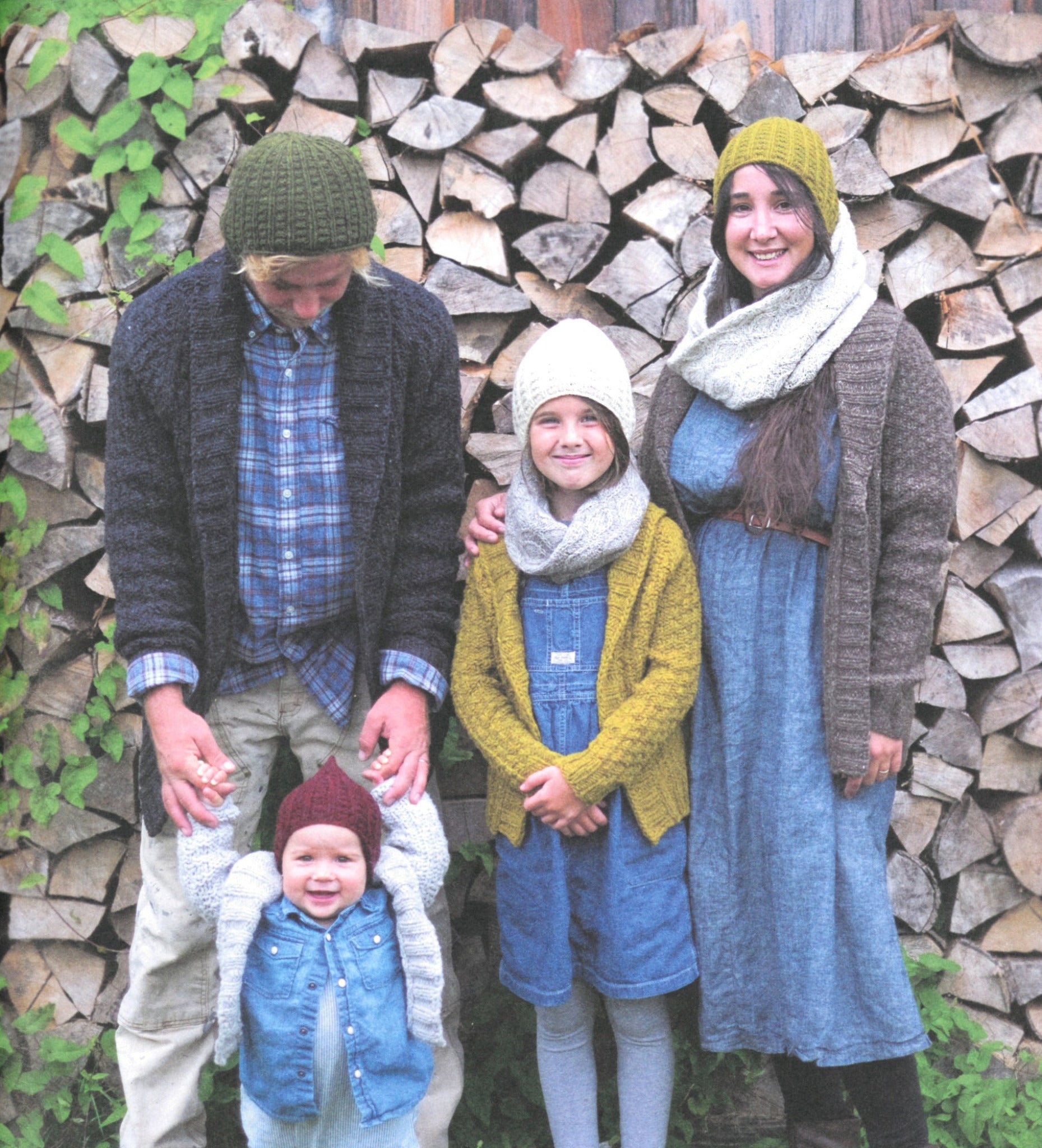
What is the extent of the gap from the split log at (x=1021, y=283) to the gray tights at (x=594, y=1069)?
1714 mm

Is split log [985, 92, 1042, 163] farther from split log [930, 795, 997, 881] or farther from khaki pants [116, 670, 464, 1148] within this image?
khaki pants [116, 670, 464, 1148]

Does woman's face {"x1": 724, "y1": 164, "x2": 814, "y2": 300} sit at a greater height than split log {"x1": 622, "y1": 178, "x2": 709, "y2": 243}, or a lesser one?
lesser

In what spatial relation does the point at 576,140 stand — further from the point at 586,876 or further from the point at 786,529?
the point at 586,876

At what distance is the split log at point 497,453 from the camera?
2.75 m

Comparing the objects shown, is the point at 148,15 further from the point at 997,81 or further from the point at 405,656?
the point at 997,81

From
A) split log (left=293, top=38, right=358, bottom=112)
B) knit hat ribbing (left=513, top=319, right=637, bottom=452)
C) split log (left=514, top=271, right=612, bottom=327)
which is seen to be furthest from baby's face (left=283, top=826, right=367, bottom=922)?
split log (left=293, top=38, right=358, bottom=112)

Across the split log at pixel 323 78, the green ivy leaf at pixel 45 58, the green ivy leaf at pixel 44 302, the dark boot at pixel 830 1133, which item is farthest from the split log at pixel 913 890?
the green ivy leaf at pixel 45 58

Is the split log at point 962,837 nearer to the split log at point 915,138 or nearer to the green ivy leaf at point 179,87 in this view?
the split log at point 915,138

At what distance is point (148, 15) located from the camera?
2635 mm

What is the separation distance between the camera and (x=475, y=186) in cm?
269

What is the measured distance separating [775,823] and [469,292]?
4.47ft

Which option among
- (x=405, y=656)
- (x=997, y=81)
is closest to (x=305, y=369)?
(x=405, y=656)

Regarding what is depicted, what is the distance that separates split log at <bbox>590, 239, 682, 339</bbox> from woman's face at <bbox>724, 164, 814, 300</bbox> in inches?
19.2

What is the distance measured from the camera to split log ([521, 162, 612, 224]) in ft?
8.88
